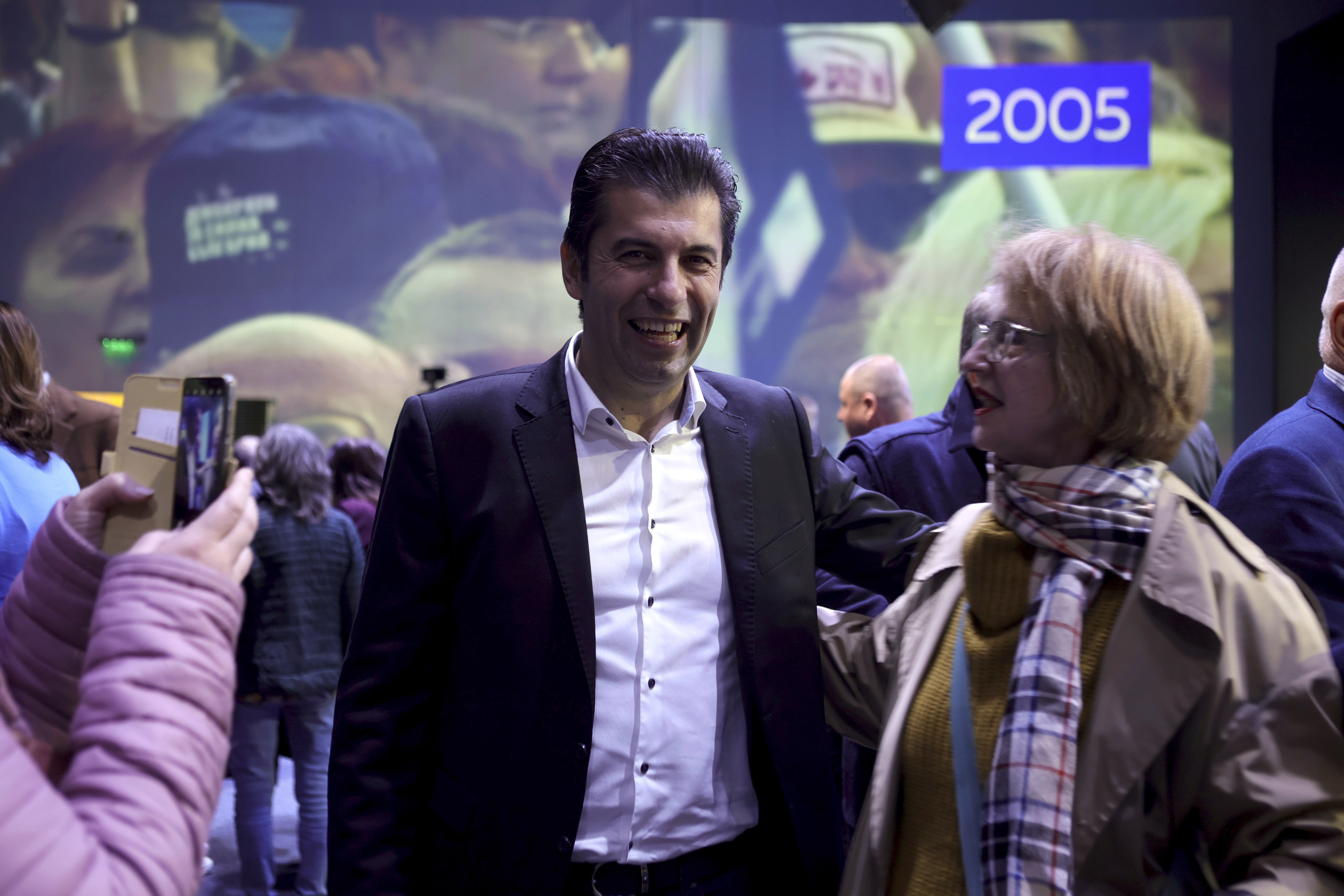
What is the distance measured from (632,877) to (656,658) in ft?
1.07

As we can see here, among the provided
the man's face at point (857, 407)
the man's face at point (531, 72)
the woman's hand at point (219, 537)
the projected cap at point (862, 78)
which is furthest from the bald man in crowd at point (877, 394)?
the man's face at point (531, 72)

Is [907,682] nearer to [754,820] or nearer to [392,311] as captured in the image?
[754,820]

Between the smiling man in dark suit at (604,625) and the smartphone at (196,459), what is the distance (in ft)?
1.94

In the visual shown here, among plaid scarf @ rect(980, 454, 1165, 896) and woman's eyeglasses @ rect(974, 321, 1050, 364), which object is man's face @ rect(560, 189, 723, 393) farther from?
plaid scarf @ rect(980, 454, 1165, 896)

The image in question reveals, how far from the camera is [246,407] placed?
7.00 meters

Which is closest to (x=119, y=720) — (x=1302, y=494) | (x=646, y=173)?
(x=646, y=173)

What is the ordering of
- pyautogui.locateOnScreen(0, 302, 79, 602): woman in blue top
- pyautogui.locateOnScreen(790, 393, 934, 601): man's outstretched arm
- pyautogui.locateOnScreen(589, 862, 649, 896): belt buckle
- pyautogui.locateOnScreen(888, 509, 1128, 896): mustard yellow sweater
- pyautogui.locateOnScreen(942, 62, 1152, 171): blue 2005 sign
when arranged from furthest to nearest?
pyautogui.locateOnScreen(942, 62, 1152, 171): blue 2005 sign < pyautogui.locateOnScreen(0, 302, 79, 602): woman in blue top < pyautogui.locateOnScreen(790, 393, 934, 601): man's outstretched arm < pyautogui.locateOnScreen(589, 862, 649, 896): belt buckle < pyautogui.locateOnScreen(888, 509, 1128, 896): mustard yellow sweater

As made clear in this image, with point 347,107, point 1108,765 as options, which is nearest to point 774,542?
point 1108,765

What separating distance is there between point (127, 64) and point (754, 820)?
10.6 m

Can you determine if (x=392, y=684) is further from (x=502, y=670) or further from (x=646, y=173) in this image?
(x=646, y=173)

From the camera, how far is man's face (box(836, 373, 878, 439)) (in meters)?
4.56

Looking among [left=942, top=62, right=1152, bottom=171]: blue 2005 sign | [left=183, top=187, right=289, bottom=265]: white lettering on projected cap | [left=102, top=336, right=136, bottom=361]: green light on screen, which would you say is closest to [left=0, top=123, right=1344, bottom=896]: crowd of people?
[left=942, top=62, right=1152, bottom=171]: blue 2005 sign

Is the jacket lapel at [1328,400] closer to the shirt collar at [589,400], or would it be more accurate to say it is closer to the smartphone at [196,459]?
the shirt collar at [589,400]

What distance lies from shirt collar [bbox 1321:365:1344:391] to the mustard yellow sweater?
90 cm
